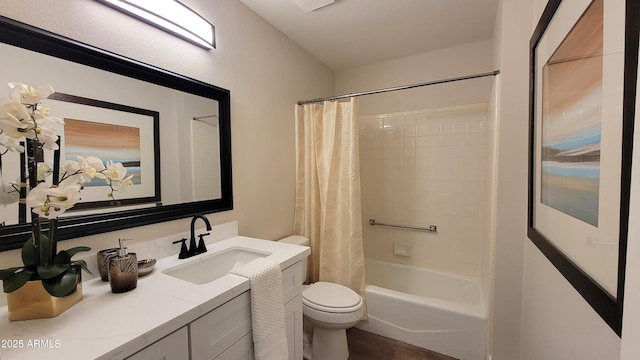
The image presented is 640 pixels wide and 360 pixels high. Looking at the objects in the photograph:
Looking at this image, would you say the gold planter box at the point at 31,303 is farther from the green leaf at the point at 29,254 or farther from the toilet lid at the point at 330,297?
the toilet lid at the point at 330,297

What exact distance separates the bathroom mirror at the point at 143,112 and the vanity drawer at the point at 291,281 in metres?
0.62

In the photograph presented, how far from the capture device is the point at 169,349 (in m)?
0.73

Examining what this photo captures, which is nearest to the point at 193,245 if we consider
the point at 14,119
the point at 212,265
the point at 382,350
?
the point at 212,265

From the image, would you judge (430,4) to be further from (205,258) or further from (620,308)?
(205,258)

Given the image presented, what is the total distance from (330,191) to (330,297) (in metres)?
0.81

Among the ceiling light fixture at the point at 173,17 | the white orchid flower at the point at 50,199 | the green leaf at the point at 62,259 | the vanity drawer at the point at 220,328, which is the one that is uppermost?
the ceiling light fixture at the point at 173,17

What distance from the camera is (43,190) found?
0.69 metres

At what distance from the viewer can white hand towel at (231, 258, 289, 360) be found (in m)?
1.00

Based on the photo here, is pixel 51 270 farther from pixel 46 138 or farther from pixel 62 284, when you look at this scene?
pixel 46 138

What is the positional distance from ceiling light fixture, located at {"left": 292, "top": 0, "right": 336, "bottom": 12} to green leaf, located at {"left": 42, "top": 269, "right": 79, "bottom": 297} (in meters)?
1.78

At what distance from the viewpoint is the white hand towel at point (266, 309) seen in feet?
3.29

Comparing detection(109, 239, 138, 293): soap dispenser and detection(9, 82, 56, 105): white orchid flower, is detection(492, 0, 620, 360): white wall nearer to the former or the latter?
detection(109, 239, 138, 293): soap dispenser

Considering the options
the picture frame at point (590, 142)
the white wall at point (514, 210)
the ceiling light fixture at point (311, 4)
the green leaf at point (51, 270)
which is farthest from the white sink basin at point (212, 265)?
the ceiling light fixture at point (311, 4)

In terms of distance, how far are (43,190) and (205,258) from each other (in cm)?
73
